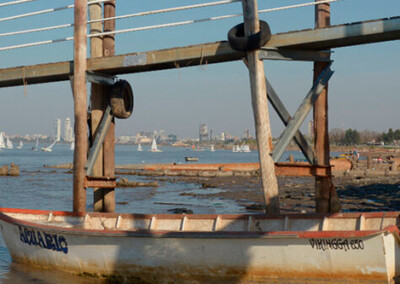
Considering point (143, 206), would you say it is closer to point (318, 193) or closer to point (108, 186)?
point (108, 186)

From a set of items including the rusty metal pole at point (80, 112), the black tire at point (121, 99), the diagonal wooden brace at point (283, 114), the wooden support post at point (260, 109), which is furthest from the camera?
the black tire at point (121, 99)

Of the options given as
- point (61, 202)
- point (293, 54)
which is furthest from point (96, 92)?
point (61, 202)

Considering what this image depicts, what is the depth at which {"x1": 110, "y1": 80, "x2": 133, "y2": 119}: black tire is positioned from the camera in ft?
42.5

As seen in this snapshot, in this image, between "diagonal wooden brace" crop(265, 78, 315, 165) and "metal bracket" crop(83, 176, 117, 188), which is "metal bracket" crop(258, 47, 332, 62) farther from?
"metal bracket" crop(83, 176, 117, 188)

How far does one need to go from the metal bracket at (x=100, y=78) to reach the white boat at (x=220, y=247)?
132 inches

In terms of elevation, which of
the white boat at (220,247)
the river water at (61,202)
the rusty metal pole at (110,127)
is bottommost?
the river water at (61,202)

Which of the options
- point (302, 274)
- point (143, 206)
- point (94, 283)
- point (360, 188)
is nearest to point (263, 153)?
point (302, 274)

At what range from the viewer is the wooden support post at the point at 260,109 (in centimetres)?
998

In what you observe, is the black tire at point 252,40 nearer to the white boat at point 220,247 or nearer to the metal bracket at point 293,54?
the metal bracket at point 293,54

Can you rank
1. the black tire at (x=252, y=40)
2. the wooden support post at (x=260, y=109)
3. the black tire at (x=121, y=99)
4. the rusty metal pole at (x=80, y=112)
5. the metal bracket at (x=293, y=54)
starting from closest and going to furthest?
the black tire at (x=252, y=40), the wooden support post at (x=260, y=109), the metal bracket at (x=293, y=54), the rusty metal pole at (x=80, y=112), the black tire at (x=121, y=99)

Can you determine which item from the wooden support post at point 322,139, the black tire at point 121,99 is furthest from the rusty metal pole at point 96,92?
the wooden support post at point 322,139

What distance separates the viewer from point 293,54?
34.2 ft

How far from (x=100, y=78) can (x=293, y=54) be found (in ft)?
16.6

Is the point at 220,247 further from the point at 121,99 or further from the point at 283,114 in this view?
the point at 121,99
